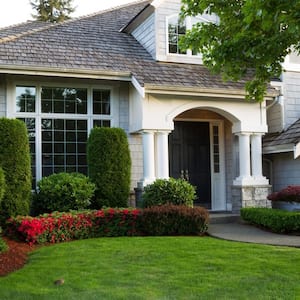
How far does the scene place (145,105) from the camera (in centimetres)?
1151

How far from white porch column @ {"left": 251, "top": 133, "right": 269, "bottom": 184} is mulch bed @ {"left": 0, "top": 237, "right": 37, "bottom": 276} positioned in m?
6.26

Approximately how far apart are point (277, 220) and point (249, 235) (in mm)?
776

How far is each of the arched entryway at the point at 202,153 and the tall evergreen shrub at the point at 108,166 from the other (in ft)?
8.66

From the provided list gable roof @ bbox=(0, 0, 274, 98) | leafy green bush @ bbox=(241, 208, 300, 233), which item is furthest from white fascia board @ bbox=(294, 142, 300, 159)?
leafy green bush @ bbox=(241, 208, 300, 233)

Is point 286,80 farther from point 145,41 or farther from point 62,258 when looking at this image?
point 62,258

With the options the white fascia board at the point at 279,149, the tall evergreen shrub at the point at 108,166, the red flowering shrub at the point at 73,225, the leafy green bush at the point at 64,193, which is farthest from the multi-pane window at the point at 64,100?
the white fascia board at the point at 279,149

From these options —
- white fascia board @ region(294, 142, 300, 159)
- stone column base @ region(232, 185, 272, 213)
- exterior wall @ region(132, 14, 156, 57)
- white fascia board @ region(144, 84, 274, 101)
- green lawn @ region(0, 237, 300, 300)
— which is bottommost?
green lawn @ region(0, 237, 300, 300)

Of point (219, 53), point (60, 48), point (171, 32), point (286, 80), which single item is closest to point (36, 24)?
point (60, 48)

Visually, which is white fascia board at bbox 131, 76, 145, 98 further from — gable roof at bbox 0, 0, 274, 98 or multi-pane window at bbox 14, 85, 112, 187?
multi-pane window at bbox 14, 85, 112, 187

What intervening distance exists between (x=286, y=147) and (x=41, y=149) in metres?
6.32

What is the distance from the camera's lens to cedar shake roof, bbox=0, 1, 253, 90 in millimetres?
11195

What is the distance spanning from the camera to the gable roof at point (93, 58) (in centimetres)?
1106

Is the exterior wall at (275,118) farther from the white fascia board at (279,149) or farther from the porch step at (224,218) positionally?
the porch step at (224,218)

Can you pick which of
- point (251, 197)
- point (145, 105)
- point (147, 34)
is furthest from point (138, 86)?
point (251, 197)
